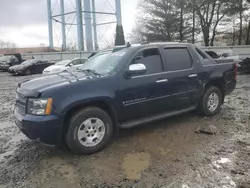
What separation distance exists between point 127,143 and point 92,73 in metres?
1.38

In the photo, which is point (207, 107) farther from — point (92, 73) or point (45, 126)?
point (45, 126)

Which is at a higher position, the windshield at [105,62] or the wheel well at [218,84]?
the windshield at [105,62]

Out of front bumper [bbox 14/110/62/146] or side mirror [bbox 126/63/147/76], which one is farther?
side mirror [bbox 126/63/147/76]

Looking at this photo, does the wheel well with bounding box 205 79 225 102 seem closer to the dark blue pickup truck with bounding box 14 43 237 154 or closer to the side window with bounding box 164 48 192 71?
the dark blue pickup truck with bounding box 14 43 237 154

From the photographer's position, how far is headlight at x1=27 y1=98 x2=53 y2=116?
12.7 ft

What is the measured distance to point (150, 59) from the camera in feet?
16.6

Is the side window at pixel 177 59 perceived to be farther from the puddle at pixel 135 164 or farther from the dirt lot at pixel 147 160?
the puddle at pixel 135 164

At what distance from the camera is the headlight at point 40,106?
12.7ft

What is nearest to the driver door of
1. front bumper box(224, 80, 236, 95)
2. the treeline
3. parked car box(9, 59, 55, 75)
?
front bumper box(224, 80, 236, 95)

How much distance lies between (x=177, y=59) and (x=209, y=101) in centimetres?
138

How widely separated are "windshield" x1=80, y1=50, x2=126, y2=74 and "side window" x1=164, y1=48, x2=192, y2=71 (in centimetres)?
98

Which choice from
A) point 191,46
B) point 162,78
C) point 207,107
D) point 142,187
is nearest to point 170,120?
point 207,107

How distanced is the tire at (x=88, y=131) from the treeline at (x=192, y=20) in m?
30.2

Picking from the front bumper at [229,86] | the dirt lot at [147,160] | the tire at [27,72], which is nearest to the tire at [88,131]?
the dirt lot at [147,160]
